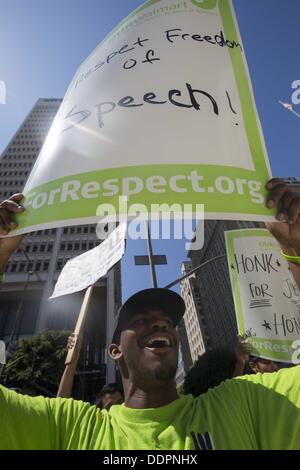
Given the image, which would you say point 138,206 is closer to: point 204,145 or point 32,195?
point 204,145

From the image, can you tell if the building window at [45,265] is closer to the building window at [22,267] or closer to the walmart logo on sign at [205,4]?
the building window at [22,267]

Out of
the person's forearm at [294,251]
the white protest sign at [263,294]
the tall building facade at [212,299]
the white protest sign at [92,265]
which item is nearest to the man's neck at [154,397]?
the person's forearm at [294,251]

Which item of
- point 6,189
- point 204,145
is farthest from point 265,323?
point 6,189

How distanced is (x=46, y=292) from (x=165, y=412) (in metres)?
45.8

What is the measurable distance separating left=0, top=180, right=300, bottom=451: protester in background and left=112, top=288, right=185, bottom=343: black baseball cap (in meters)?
0.22

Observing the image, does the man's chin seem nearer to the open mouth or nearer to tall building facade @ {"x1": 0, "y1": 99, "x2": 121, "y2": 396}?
the open mouth

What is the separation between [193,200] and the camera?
1.29 meters

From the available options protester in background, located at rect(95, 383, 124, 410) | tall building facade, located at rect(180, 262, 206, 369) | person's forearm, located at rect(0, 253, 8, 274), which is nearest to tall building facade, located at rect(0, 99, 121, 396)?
protester in background, located at rect(95, 383, 124, 410)

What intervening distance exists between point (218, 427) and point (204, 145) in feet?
4.66

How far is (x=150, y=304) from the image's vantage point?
2.14 m

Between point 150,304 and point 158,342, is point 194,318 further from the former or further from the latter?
point 158,342

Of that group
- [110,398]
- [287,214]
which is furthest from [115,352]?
[110,398]

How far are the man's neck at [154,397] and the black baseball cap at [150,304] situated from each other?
50 cm

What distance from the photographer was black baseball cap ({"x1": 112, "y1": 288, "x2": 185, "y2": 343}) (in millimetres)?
2150
